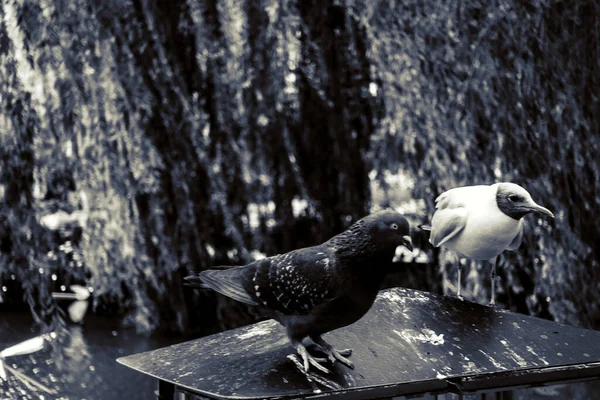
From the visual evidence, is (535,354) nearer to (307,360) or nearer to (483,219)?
(307,360)

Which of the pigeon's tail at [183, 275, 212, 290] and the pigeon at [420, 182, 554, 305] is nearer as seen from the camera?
the pigeon's tail at [183, 275, 212, 290]

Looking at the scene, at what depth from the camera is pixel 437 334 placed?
2.16 metres

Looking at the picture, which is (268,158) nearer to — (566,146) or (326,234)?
(326,234)

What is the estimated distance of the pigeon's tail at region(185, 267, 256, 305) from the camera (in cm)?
209

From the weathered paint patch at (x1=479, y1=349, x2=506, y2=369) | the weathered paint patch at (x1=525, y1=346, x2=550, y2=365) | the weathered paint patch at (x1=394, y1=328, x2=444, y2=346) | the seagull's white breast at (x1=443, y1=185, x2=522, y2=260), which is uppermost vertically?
the seagull's white breast at (x1=443, y1=185, x2=522, y2=260)

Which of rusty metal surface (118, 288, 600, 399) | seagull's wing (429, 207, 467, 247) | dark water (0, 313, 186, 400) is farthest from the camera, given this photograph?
dark water (0, 313, 186, 400)

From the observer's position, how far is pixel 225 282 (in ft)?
6.92

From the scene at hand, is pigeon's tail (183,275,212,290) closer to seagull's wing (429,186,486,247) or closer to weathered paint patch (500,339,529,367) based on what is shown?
weathered paint patch (500,339,529,367)

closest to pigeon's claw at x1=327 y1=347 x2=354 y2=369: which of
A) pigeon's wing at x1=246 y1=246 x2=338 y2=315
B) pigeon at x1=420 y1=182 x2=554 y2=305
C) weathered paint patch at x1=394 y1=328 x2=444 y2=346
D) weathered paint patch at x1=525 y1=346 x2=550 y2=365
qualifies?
pigeon's wing at x1=246 y1=246 x2=338 y2=315

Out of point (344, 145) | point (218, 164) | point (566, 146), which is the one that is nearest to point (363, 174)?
point (344, 145)

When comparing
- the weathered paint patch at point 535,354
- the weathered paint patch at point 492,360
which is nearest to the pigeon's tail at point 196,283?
the weathered paint patch at point 492,360

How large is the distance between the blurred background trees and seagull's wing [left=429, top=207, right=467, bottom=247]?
3492 millimetres

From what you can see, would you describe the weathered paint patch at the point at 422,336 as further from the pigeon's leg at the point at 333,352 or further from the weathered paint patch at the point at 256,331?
the weathered paint patch at the point at 256,331

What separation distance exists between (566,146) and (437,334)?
180 inches
